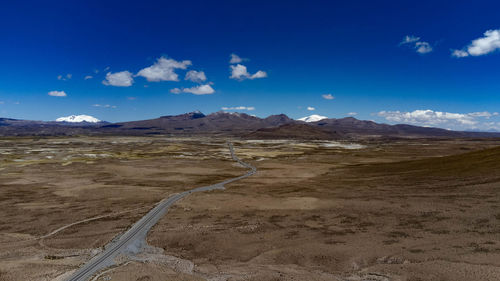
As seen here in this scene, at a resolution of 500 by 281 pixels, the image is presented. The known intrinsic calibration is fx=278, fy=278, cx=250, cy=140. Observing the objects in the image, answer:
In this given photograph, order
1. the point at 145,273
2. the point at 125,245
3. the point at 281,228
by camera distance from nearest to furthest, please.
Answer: the point at 145,273, the point at 125,245, the point at 281,228

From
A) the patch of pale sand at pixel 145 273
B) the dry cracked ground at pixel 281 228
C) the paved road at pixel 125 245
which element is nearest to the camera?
the patch of pale sand at pixel 145 273

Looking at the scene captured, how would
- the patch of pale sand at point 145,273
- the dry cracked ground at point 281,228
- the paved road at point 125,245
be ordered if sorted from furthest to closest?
the paved road at point 125,245
the dry cracked ground at point 281,228
the patch of pale sand at point 145,273

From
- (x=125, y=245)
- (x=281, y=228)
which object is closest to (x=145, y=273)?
(x=125, y=245)

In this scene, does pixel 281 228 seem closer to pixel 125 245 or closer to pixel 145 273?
pixel 145 273

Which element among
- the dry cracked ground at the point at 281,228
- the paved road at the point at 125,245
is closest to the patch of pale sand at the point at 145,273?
the dry cracked ground at the point at 281,228

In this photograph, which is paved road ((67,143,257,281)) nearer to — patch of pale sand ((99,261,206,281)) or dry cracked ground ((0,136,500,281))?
dry cracked ground ((0,136,500,281))

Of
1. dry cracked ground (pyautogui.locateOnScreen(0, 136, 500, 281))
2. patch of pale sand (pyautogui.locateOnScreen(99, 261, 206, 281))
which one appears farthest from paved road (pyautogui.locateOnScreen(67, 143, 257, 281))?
patch of pale sand (pyautogui.locateOnScreen(99, 261, 206, 281))

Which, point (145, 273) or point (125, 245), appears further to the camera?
point (125, 245)

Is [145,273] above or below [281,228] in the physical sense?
below

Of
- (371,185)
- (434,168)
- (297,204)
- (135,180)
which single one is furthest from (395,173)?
(135,180)

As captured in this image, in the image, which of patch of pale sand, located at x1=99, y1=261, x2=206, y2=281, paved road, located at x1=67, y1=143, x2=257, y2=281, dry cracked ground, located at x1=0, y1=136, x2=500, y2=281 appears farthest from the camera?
paved road, located at x1=67, y1=143, x2=257, y2=281

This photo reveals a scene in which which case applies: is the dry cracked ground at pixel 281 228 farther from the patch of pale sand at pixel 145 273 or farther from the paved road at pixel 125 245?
the paved road at pixel 125 245
